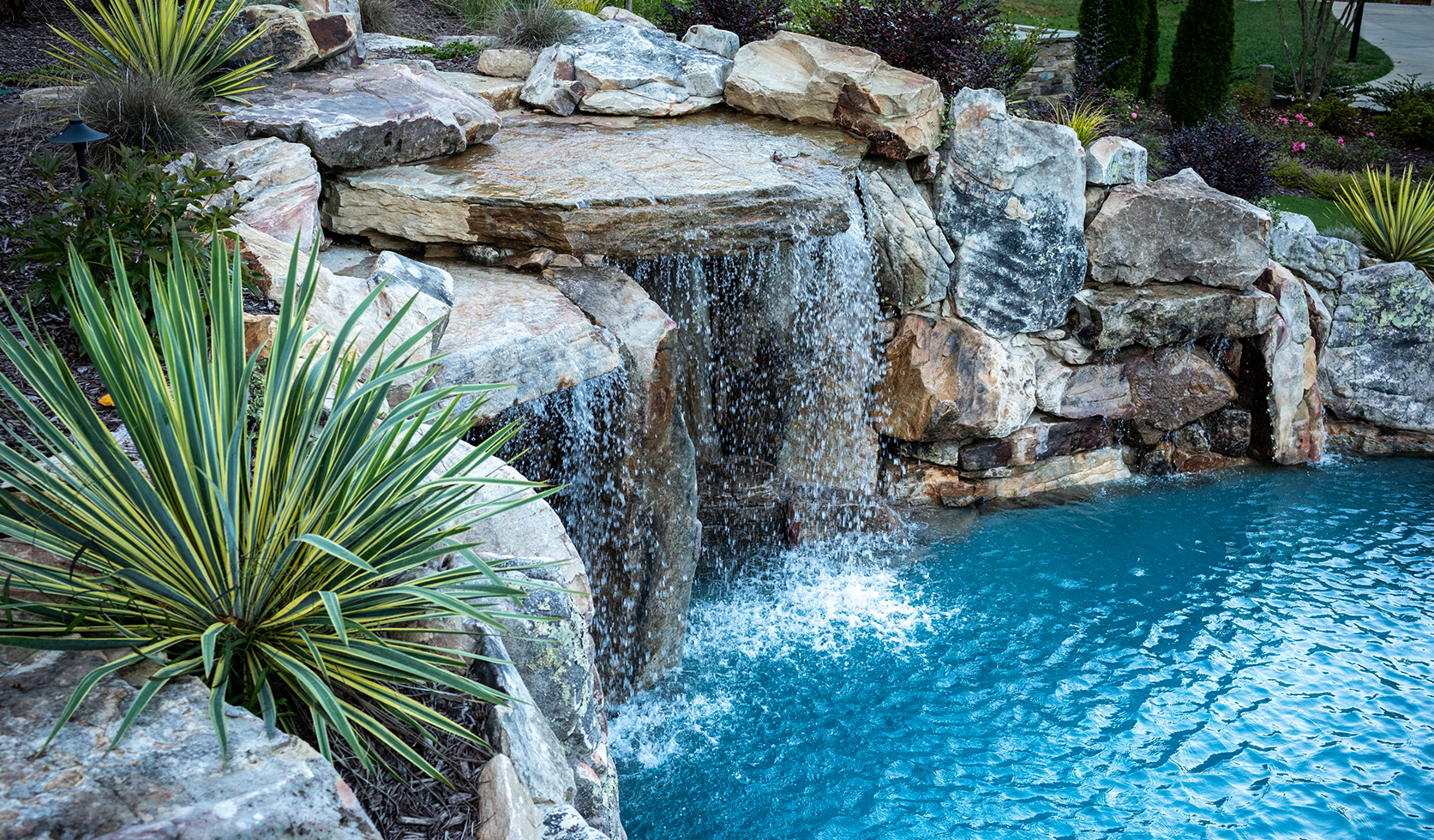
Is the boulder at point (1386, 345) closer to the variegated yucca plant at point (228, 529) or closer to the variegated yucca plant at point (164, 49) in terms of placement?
the variegated yucca plant at point (228, 529)

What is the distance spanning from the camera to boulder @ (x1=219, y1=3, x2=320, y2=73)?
6918mm

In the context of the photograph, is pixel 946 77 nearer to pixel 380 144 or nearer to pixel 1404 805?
pixel 380 144

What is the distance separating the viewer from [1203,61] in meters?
14.0

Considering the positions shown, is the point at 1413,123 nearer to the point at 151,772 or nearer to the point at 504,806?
the point at 504,806

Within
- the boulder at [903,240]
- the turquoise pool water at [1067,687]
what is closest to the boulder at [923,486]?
the turquoise pool water at [1067,687]

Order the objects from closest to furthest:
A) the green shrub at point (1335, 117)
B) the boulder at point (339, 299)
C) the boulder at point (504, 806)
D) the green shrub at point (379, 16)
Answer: the boulder at point (504, 806) < the boulder at point (339, 299) < the green shrub at point (379, 16) < the green shrub at point (1335, 117)

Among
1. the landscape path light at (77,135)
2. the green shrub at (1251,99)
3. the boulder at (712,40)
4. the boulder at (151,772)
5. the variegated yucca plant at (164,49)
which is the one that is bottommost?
the boulder at (151,772)

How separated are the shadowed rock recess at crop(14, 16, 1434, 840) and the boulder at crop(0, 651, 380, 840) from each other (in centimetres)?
81

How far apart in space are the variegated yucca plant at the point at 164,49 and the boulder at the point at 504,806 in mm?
5156

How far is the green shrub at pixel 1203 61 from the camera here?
14023 millimetres

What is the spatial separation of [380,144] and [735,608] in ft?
14.5

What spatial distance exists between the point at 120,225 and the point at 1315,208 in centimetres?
1366

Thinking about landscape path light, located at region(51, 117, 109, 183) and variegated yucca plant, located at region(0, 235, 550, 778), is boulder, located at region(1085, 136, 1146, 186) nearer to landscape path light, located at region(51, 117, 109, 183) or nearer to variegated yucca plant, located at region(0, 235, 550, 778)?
variegated yucca plant, located at region(0, 235, 550, 778)

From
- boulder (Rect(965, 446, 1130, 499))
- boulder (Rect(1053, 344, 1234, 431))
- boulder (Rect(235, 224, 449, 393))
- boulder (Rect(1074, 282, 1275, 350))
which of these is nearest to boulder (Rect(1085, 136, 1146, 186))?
boulder (Rect(1074, 282, 1275, 350))
